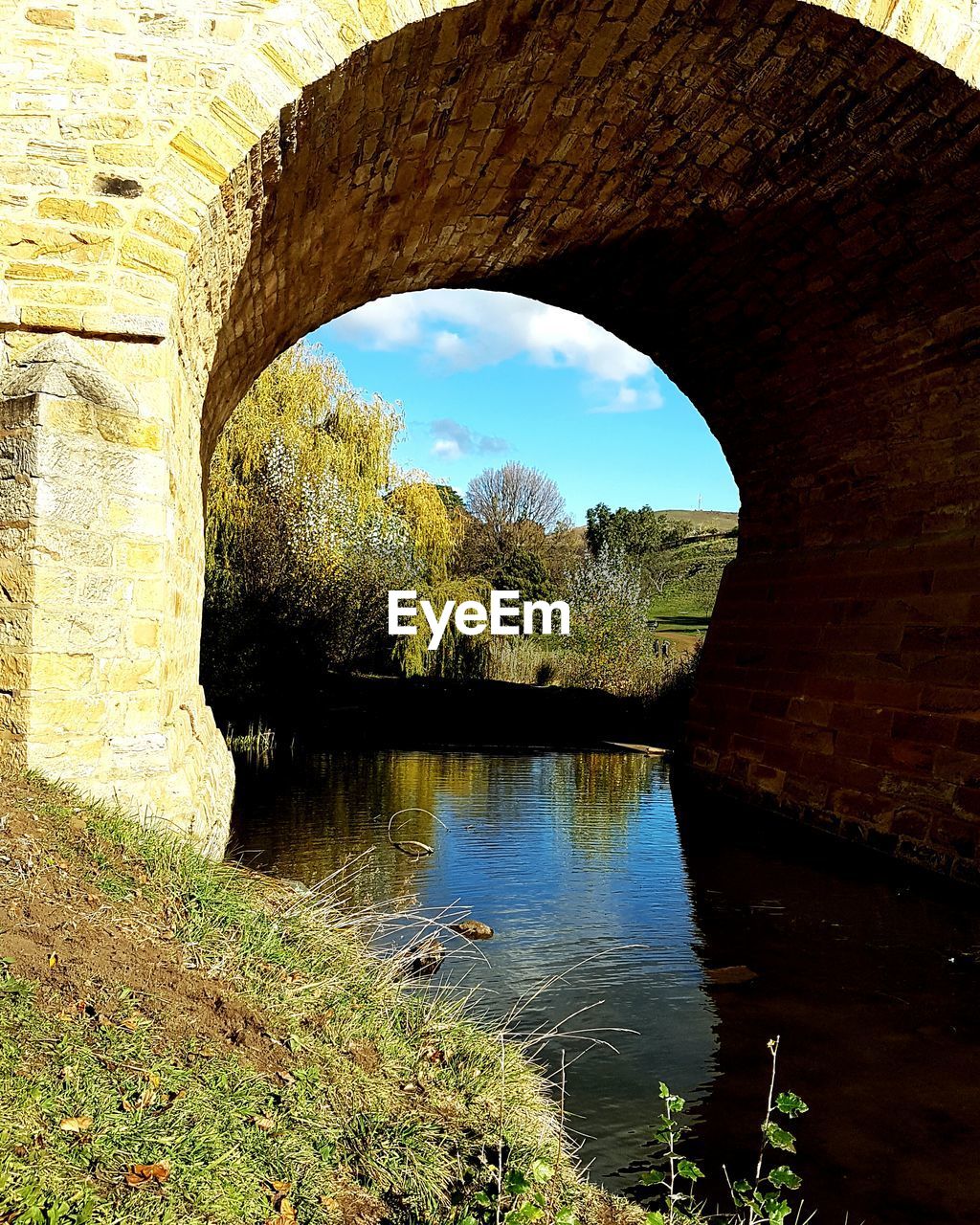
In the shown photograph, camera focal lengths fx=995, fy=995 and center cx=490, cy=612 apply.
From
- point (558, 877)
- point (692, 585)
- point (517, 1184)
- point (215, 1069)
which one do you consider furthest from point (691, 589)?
point (517, 1184)

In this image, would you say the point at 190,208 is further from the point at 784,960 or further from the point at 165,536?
the point at 784,960

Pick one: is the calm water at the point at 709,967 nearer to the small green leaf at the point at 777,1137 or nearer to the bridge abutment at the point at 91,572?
the small green leaf at the point at 777,1137

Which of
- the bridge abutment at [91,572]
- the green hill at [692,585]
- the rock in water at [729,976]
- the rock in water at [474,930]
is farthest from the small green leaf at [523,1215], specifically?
the green hill at [692,585]

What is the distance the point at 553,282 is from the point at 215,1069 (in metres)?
6.88

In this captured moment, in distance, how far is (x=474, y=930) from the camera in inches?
188

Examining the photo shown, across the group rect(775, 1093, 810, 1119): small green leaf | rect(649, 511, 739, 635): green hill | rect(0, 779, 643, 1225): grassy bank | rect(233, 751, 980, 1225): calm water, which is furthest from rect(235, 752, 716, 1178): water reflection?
rect(649, 511, 739, 635): green hill

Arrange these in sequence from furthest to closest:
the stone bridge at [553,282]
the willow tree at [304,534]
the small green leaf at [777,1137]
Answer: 1. the willow tree at [304,534]
2. the stone bridge at [553,282]
3. the small green leaf at [777,1137]

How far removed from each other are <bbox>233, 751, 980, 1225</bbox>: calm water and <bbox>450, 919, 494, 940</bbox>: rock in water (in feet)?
0.30

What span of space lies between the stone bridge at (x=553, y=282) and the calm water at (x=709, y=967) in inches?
35.5

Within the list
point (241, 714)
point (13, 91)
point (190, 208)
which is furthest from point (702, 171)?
point (241, 714)

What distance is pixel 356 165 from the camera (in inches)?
192

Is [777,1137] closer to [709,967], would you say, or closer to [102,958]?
[102,958]

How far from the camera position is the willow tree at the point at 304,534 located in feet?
43.5

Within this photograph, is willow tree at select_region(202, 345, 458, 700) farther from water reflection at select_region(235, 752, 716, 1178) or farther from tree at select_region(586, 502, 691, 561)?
tree at select_region(586, 502, 691, 561)
